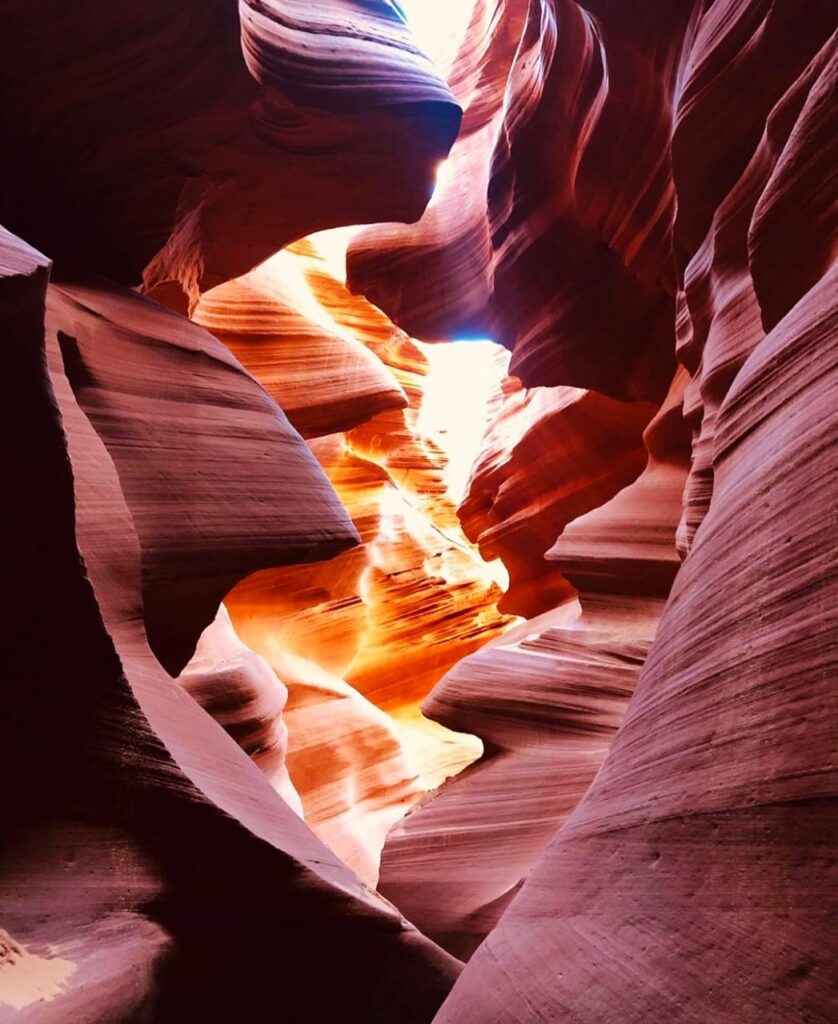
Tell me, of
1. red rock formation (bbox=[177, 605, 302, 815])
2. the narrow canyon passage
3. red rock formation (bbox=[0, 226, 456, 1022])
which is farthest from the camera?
the narrow canyon passage

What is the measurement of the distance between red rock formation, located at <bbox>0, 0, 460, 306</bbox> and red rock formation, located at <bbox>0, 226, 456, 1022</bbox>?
1.30 m

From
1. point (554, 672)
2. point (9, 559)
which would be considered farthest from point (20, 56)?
point (554, 672)

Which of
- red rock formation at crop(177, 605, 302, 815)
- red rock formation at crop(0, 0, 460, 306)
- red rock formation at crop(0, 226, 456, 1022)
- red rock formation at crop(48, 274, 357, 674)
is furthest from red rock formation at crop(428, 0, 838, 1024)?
red rock formation at crop(177, 605, 302, 815)

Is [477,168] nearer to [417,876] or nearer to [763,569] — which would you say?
[417,876]

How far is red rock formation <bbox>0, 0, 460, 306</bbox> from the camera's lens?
9.54ft

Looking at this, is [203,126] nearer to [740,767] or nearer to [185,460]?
[185,460]

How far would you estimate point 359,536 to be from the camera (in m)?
3.71

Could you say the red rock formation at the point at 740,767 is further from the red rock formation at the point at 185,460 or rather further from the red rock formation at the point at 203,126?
the red rock formation at the point at 203,126

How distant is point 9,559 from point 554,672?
8.84 feet

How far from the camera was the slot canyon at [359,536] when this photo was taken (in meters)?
1.28

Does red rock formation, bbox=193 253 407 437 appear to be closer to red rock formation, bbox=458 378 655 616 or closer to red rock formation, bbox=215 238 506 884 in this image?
red rock formation, bbox=215 238 506 884

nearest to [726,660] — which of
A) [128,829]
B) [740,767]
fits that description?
[740,767]

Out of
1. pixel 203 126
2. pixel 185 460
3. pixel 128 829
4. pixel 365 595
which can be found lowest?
pixel 365 595

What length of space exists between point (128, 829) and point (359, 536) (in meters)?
1.94
